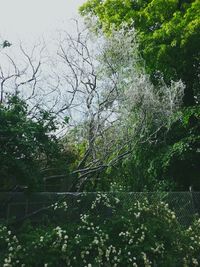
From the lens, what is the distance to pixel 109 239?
9.00 meters

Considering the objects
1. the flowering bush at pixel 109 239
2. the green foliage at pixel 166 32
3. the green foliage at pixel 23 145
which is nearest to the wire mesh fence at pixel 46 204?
the flowering bush at pixel 109 239

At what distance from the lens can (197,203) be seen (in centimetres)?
1215

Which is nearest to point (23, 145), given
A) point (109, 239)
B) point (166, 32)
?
point (109, 239)

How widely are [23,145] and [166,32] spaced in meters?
9.62

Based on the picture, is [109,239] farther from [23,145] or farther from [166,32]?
[166,32]

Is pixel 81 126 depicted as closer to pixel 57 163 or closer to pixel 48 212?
pixel 57 163

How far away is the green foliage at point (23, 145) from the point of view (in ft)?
28.9

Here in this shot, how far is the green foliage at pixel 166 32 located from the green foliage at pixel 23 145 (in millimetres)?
7381

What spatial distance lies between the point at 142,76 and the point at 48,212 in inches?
288

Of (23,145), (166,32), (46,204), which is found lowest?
(46,204)

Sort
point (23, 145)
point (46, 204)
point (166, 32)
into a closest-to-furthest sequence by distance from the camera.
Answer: point (23, 145) < point (46, 204) < point (166, 32)

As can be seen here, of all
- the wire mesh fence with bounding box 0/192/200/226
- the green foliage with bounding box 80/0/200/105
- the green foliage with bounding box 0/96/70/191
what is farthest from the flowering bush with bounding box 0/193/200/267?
the green foliage with bounding box 80/0/200/105

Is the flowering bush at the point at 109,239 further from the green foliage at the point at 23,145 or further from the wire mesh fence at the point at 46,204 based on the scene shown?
the green foliage at the point at 23,145

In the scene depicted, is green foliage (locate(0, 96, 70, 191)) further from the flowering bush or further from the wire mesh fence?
the flowering bush
